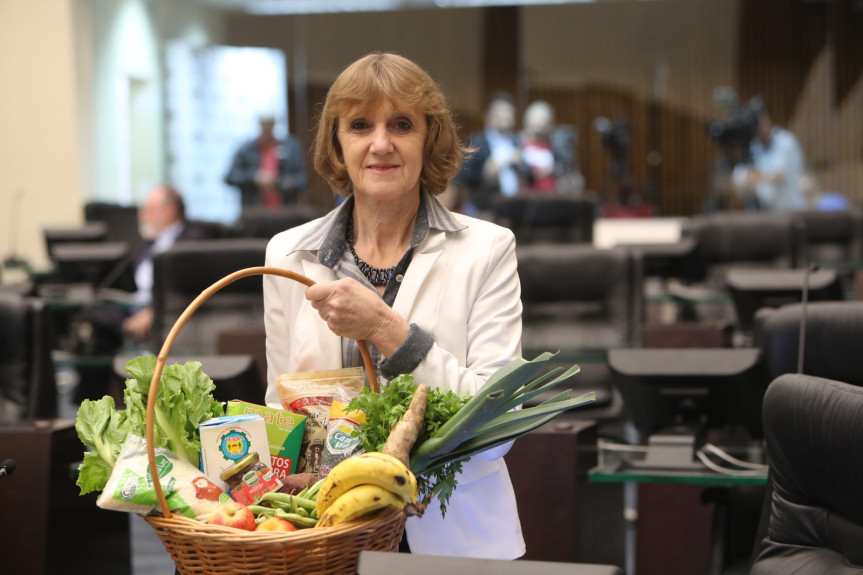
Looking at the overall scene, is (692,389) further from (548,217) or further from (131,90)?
(131,90)

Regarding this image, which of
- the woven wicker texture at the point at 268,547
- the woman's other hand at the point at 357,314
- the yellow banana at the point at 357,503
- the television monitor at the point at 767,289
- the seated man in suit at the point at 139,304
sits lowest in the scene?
the seated man in suit at the point at 139,304

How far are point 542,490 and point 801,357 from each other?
615 mm

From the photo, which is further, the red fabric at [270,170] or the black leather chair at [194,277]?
the red fabric at [270,170]

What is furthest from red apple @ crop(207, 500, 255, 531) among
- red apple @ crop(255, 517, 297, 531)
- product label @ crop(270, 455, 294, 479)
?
product label @ crop(270, 455, 294, 479)

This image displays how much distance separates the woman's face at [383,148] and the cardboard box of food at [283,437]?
0.45 m

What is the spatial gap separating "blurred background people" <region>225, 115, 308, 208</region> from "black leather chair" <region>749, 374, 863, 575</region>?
29.0ft

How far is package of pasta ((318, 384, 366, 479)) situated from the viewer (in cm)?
130

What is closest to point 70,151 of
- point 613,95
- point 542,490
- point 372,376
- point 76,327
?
point 76,327

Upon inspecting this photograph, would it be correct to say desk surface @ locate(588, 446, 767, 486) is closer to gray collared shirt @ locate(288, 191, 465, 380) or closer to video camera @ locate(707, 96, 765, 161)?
gray collared shirt @ locate(288, 191, 465, 380)

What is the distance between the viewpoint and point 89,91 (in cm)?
1019

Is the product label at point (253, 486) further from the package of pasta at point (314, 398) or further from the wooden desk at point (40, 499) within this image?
the wooden desk at point (40, 499)

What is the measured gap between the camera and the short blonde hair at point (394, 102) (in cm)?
166

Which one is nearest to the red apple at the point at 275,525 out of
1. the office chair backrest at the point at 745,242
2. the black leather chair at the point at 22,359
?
the black leather chair at the point at 22,359

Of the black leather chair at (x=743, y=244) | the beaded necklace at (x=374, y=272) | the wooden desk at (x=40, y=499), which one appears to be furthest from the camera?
the black leather chair at (x=743, y=244)
